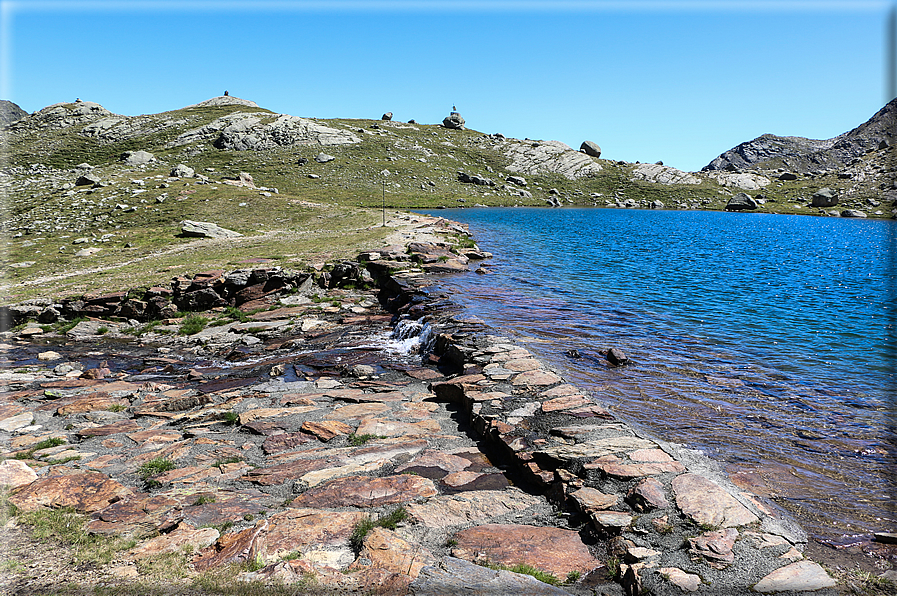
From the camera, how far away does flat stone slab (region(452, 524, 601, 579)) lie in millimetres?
6320

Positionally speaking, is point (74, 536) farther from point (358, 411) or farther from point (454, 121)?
point (454, 121)

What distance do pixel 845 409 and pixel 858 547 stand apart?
6.66 meters

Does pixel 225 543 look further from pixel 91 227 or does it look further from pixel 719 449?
pixel 91 227

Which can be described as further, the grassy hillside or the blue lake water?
the grassy hillside

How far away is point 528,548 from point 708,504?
2815mm

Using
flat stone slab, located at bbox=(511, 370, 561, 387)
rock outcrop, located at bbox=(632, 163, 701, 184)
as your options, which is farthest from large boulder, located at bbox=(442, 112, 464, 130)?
flat stone slab, located at bbox=(511, 370, 561, 387)

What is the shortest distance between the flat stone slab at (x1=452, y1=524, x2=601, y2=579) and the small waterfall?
1036 centimetres

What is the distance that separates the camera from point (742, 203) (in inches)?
5340

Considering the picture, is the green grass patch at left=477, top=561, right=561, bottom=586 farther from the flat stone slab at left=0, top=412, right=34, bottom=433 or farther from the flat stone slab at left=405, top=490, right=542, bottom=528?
the flat stone slab at left=0, top=412, right=34, bottom=433

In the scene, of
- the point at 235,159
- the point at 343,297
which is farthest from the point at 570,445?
the point at 235,159

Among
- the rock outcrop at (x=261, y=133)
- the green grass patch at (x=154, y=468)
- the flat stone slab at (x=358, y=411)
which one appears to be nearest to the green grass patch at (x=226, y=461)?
the green grass patch at (x=154, y=468)

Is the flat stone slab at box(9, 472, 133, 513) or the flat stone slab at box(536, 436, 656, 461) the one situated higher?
the flat stone slab at box(9, 472, 133, 513)

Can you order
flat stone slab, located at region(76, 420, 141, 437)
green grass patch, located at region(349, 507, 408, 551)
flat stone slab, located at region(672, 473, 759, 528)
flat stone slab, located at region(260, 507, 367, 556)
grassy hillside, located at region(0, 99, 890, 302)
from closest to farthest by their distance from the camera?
flat stone slab, located at region(260, 507, 367, 556) → green grass patch, located at region(349, 507, 408, 551) → flat stone slab, located at region(672, 473, 759, 528) → flat stone slab, located at region(76, 420, 141, 437) → grassy hillside, located at region(0, 99, 890, 302)

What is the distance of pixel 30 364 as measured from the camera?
16.0 m
